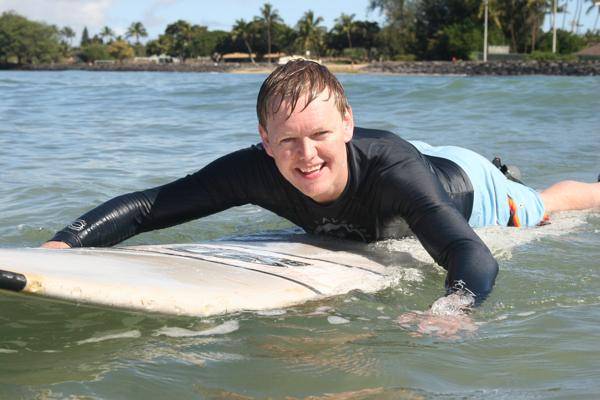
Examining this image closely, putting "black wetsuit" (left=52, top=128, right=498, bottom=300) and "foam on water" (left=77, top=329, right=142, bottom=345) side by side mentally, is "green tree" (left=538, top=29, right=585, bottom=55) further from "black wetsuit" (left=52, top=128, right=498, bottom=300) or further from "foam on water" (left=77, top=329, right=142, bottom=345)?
"foam on water" (left=77, top=329, right=142, bottom=345)

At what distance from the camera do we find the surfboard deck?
254 cm

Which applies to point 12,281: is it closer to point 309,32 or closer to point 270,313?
point 270,313

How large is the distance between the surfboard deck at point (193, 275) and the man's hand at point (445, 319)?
39 cm

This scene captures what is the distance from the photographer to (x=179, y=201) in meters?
3.71

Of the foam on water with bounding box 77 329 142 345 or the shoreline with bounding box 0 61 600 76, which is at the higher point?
the shoreline with bounding box 0 61 600 76

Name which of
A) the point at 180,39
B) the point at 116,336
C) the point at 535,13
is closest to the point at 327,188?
the point at 116,336

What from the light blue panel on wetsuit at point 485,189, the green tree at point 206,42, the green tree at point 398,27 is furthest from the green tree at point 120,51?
the light blue panel on wetsuit at point 485,189

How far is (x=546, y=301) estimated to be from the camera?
3258mm

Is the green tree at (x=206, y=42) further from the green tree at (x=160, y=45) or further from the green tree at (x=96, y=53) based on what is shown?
the green tree at (x=96, y=53)

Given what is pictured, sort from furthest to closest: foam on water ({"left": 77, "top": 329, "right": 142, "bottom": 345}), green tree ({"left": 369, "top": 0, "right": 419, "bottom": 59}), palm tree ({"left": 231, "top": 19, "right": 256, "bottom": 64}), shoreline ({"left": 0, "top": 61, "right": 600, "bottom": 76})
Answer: palm tree ({"left": 231, "top": 19, "right": 256, "bottom": 64}) → green tree ({"left": 369, "top": 0, "right": 419, "bottom": 59}) → shoreline ({"left": 0, "top": 61, "right": 600, "bottom": 76}) → foam on water ({"left": 77, "top": 329, "right": 142, "bottom": 345})

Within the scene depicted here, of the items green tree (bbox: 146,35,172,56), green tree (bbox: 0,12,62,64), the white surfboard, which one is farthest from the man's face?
green tree (bbox: 146,35,172,56)

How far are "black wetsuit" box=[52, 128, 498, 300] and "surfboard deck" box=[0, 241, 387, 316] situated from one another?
0.19 metres

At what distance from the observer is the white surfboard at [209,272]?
256 centimetres

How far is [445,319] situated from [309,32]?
273 feet
